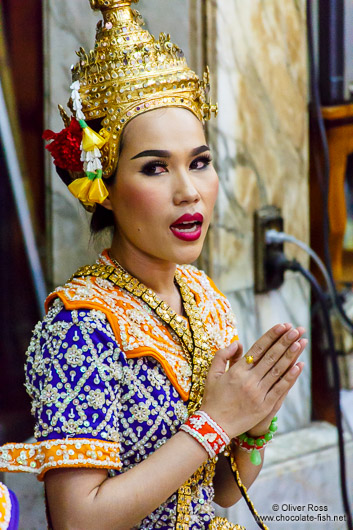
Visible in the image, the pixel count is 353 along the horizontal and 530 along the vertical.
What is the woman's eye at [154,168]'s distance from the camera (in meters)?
1.57

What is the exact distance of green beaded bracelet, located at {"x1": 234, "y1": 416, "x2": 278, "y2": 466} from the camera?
170 cm

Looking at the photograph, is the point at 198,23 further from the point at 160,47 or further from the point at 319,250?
the point at 319,250

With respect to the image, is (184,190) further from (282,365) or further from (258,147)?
(258,147)

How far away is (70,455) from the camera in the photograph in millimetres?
1386

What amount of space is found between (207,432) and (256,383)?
6.1 inches

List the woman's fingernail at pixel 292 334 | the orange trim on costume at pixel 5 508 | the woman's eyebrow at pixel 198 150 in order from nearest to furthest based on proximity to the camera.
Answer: the orange trim on costume at pixel 5 508 < the woman's fingernail at pixel 292 334 < the woman's eyebrow at pixel 198 150

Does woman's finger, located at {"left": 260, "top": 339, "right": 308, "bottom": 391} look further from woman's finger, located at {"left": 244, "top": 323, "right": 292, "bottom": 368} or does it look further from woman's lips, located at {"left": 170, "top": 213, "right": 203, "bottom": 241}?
woman's lips, located at {"left": 170, "top": 213, "right": 203, "bottom": 241}

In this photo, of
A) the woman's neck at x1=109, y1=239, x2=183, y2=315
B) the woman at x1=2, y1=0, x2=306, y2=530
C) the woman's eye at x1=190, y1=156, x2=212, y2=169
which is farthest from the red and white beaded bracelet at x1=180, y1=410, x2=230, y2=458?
the woman's eye at x1=190, y1=156, x2=212, y2=169

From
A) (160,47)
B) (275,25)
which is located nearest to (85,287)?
(160,47)

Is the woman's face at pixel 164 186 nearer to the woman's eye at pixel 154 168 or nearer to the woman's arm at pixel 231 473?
the woman's eye at pixel 154 168

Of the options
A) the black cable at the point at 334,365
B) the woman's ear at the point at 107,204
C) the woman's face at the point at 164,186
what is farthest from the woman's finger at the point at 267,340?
the black cable at the point at 334,365

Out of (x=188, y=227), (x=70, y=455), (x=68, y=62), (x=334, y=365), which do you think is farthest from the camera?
(x=334, y=365)

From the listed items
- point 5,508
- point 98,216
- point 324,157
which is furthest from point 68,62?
point 5,508

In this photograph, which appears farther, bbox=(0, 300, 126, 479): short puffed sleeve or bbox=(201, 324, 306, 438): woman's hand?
bbox=(201, 324, 306, 438): woman's hand
